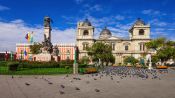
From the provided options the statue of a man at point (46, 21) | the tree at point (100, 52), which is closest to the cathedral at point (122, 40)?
the tree at point (100, 52)

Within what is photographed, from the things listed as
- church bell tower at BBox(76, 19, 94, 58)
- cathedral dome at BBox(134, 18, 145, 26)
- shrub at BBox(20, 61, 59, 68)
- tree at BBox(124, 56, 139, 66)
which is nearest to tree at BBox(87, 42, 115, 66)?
tree at BBox(124, 56, 139, 66)

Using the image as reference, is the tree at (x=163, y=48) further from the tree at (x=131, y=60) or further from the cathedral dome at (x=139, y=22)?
the cathedral dome at (x=139, y=22)

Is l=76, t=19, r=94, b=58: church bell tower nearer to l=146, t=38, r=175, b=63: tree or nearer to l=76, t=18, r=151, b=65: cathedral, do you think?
l=76, t=18, r=151, b=65: cathedral

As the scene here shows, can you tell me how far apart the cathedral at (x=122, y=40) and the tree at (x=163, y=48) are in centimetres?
1847

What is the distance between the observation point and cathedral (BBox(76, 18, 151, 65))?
78.1 metres

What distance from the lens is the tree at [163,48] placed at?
55.6m

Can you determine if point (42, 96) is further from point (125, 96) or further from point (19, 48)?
point (19, 48)

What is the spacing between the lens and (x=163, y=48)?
188 ft

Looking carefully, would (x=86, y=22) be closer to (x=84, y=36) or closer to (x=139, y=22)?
(x=84, y=36)

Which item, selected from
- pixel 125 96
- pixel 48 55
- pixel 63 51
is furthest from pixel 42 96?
pixel 63 51

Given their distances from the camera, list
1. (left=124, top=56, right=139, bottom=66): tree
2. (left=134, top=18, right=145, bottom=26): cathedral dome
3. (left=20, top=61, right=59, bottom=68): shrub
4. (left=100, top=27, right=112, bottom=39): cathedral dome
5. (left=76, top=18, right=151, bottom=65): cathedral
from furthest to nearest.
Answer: (left=100, top=27, right=112, bottom=39): cathedral dome
(left=134, top=18, right=145, bottom=26): cathedral dome
(left=76, top=18, right=151, bottom=65): cathedral
(left=124, top=56, right=139, bottom=66): tree
(left=20, top=61, right=59, bottom=68): shrub

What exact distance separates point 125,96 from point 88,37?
6957cm

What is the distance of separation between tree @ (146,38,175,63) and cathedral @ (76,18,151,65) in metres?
18.5

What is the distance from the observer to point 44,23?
44.6 metres
